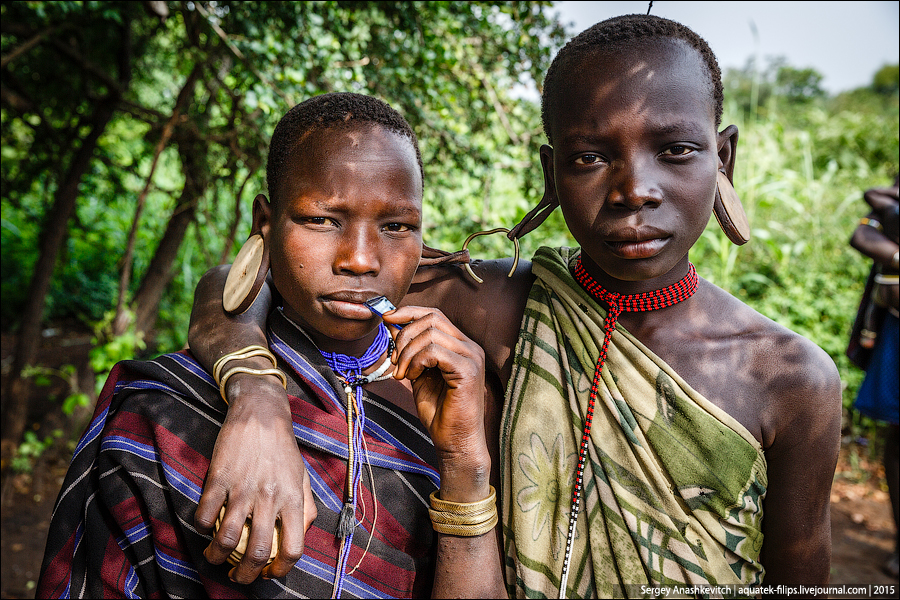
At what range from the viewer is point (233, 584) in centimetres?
143

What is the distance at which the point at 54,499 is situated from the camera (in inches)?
157

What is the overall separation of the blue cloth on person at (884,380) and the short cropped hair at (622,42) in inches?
129

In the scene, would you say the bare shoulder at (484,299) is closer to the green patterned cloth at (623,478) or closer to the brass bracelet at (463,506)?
the green patterned cloth at (623,478)

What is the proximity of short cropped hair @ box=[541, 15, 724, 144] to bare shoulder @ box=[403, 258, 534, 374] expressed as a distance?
1.34ft

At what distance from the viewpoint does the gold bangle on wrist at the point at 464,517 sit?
142 centimetres

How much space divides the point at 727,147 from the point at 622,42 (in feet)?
1.22

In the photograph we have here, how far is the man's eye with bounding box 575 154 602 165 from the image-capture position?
4.56 ft

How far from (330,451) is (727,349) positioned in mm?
995

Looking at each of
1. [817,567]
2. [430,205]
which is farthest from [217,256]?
[817,567]

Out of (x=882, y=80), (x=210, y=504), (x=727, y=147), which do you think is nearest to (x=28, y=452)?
(x=210, y=504)

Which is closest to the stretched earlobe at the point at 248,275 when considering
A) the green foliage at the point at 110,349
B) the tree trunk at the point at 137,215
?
the tree trunk at the point at 137,215

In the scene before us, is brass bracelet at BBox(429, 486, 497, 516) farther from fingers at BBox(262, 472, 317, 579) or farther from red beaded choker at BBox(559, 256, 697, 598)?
fingers at BBox(262, 472, 317, 579)

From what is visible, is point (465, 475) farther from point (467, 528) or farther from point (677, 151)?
point (677, 151)

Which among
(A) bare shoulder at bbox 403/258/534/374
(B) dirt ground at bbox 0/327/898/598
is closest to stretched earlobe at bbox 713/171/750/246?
(A) bare shoulder at bbox 403/258/534/374
